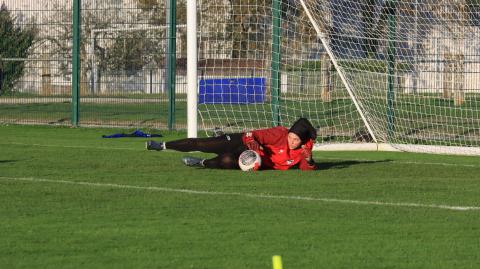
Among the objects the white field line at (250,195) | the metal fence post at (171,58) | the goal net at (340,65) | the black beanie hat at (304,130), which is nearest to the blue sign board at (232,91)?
the goal net at (340,65)

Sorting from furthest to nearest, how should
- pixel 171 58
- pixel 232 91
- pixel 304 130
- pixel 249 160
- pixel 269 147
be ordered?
pixel 171 58 → pixel 232 91 → pixel 269 147 → pixel 249 160 → pixel 304 130

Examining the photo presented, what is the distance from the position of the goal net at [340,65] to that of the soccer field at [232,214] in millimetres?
3704

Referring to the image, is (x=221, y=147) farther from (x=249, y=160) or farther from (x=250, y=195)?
(x=250, y=195)

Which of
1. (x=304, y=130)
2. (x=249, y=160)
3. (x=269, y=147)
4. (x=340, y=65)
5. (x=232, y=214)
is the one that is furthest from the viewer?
(x=340, y=65)

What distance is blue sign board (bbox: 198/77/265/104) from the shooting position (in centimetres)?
1938

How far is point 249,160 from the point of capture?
535 inches

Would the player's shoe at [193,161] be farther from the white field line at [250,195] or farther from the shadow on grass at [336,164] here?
the white field line at [250,195]

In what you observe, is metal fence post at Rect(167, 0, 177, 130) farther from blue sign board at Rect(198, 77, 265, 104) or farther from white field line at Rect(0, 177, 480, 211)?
white field line at Rect(0, 177, 480, 211)

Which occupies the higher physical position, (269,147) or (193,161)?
(269,147)

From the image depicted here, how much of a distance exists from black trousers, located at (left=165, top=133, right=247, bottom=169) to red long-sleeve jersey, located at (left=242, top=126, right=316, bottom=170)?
0.18m

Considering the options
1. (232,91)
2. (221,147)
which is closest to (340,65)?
(232,91)

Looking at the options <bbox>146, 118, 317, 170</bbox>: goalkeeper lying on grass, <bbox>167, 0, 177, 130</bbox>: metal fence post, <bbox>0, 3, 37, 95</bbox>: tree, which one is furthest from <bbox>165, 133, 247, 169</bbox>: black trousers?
<bbox>0, 3, 37, 95</bbox>: tree

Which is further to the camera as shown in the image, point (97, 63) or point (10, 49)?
point (10, 49)

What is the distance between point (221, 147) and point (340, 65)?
5042 millimetres
